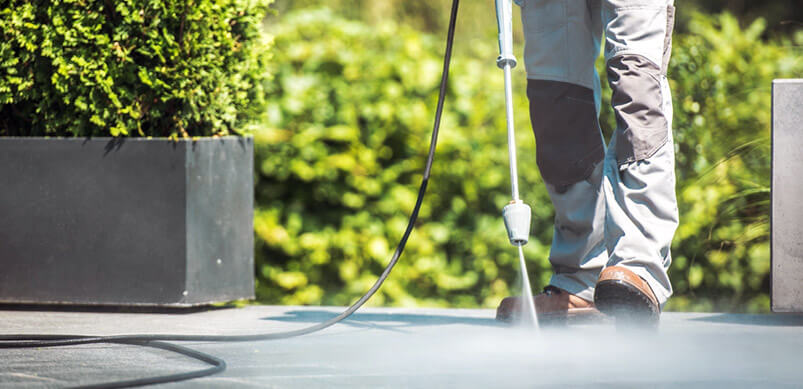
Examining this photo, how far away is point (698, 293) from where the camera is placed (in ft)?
13.8

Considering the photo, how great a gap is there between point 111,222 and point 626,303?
5.22 feet

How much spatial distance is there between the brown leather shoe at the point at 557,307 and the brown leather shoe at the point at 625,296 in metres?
0.36

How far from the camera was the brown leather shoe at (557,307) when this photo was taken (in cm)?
271

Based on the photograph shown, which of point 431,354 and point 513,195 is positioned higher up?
point 513,195

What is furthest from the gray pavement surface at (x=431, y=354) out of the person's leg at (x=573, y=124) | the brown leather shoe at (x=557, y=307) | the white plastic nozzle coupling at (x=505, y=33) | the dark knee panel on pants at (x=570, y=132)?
the white plastic nozzle coupling at (x=505, y=33)

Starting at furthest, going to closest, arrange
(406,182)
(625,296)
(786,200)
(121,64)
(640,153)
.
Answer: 1. (406,182)
2. (121,64)
3. (786,200)
4. (640,153)
5. (625,296)

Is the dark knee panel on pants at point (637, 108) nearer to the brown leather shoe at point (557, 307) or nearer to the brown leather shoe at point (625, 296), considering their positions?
the brown leather shoe at point (625, 296)

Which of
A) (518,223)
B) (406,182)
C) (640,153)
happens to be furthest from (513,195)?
(406,182)

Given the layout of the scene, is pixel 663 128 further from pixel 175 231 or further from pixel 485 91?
pixel 485 91

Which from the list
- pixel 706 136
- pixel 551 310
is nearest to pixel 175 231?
pixel 551 310

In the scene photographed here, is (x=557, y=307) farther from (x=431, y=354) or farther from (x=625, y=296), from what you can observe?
(x=431, y=354)

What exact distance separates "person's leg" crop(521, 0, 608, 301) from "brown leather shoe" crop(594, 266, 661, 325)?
0.40 metres

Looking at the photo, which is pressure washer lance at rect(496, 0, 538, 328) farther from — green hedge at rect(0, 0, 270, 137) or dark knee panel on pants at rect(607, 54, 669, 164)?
green hedge at rect(0, 0, 270, 137)

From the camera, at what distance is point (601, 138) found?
274 cm
